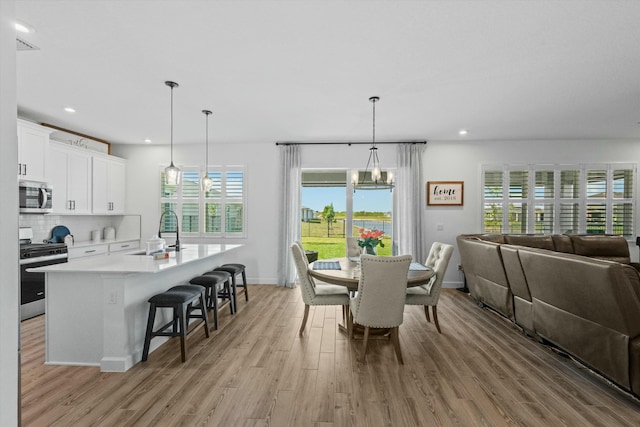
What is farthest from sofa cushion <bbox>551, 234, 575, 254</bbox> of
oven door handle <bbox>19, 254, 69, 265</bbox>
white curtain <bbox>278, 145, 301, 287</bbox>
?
oven door handle <bbox>19, 254, 69, 265</bbox>

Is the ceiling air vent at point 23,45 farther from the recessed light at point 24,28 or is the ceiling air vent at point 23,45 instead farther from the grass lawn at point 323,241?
the grass lawn at point 323,241

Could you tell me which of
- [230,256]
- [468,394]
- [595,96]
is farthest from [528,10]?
[230,256]

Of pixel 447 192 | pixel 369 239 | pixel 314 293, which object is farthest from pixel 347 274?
pixel 447 192

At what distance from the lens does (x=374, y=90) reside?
3.34 meters

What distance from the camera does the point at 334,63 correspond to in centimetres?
277

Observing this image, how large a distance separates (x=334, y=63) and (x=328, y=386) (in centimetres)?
275

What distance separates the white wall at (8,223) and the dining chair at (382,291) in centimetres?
221

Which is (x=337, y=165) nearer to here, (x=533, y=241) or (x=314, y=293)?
(x=314, y=293)

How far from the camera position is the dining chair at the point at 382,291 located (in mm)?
2590

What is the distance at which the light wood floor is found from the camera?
1992mm

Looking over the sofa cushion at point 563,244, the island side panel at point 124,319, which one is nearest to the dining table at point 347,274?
the island side panel at point 124,319

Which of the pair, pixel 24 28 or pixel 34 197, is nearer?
pixel 24 28

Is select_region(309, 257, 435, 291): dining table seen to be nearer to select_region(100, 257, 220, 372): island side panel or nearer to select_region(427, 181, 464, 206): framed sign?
select_region(100, 257, 220, 372): island side panel

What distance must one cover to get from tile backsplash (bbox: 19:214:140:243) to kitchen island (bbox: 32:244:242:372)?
2520 mm
